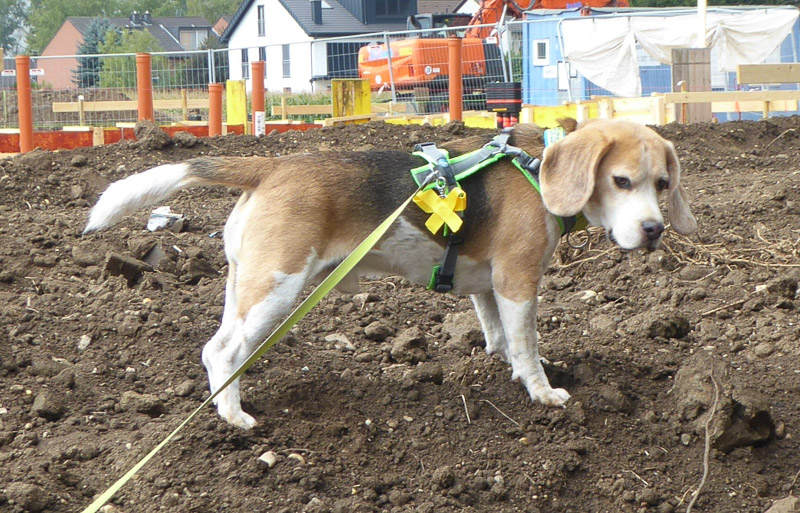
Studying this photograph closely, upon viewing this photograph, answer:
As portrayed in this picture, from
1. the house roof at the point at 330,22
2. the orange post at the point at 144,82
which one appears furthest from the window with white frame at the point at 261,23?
the orange post at the point at 144,82

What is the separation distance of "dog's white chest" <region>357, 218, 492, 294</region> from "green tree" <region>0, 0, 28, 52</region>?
132 meters

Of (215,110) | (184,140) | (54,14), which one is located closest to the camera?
(184,140)

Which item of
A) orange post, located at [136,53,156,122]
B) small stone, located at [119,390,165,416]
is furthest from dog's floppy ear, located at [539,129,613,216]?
orange post, located at [136,53,156,122]

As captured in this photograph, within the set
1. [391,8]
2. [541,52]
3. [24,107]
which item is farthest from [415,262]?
[391,8]

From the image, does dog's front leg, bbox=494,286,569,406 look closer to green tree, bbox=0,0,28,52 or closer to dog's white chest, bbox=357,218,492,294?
dog's white chest, bbox=357,218,492,294

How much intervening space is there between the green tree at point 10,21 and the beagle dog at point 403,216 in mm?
132028

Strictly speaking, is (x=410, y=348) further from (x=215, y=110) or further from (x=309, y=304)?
(x=215, y=110)

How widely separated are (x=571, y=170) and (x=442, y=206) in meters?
0.56

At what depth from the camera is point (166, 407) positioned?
4184 millimetres

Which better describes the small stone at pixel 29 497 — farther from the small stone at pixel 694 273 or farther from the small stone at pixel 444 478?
the small stone at pixel 694 273

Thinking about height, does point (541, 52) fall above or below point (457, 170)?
above

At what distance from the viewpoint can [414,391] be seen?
4.35 metres

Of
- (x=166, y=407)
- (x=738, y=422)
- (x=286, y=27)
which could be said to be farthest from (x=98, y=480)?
(x=286, y=27)

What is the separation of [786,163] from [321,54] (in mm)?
17920
